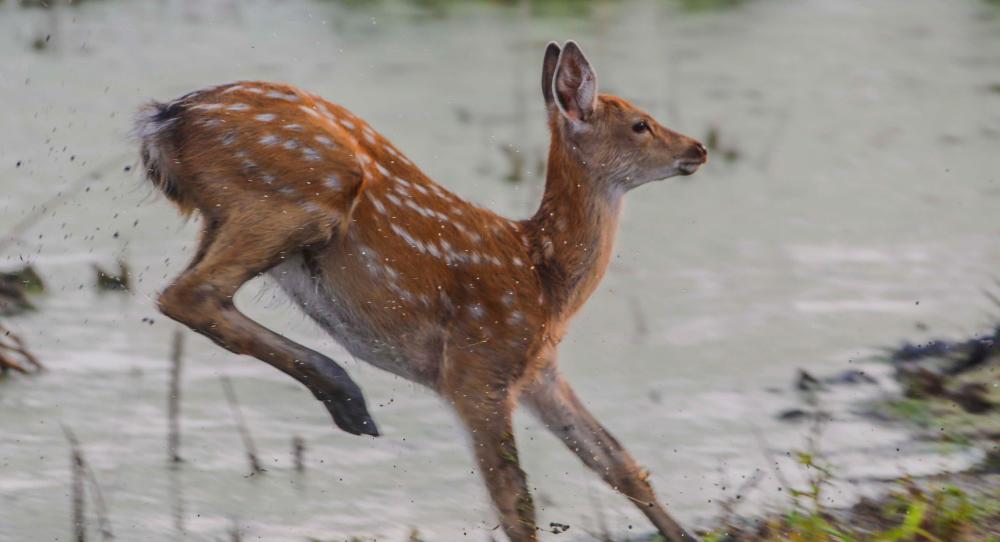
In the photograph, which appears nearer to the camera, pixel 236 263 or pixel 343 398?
pixel 236 263

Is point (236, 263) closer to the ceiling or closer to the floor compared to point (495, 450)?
closer to the ceiling

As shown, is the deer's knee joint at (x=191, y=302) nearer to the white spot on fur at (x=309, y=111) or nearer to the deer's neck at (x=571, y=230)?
the white spot on fur at (x=309, y=111)

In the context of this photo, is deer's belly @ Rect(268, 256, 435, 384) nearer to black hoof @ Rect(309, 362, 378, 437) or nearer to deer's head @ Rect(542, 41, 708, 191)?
black hoof @ Rect(309, 362, 378, 437)

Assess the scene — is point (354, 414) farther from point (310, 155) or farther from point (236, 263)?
point (310, 155)

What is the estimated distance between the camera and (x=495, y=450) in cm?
677

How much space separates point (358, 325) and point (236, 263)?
1.71 feet

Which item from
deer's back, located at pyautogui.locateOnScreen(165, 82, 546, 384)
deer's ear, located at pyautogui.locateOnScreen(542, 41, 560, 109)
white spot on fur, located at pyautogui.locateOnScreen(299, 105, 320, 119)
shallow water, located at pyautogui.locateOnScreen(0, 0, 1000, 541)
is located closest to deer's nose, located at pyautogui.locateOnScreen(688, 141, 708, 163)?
deer's ear, located at pyautogui.locateOnScreen(542, 41, 560, 109)

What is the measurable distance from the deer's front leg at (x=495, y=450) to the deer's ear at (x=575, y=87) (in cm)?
108

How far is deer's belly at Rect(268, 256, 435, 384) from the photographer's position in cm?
670

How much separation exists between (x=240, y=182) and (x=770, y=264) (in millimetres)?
4177

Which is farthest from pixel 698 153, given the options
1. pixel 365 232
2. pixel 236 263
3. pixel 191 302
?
pixel 191 302

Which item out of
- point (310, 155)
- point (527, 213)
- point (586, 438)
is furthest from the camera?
point (527, 213)

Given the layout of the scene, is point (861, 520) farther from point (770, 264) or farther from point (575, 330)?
point (770, 264)

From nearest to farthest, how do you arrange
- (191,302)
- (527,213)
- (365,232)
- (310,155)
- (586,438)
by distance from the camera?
(191,302)
(310,155)
(365,232)
(586,438)
(527,213)
